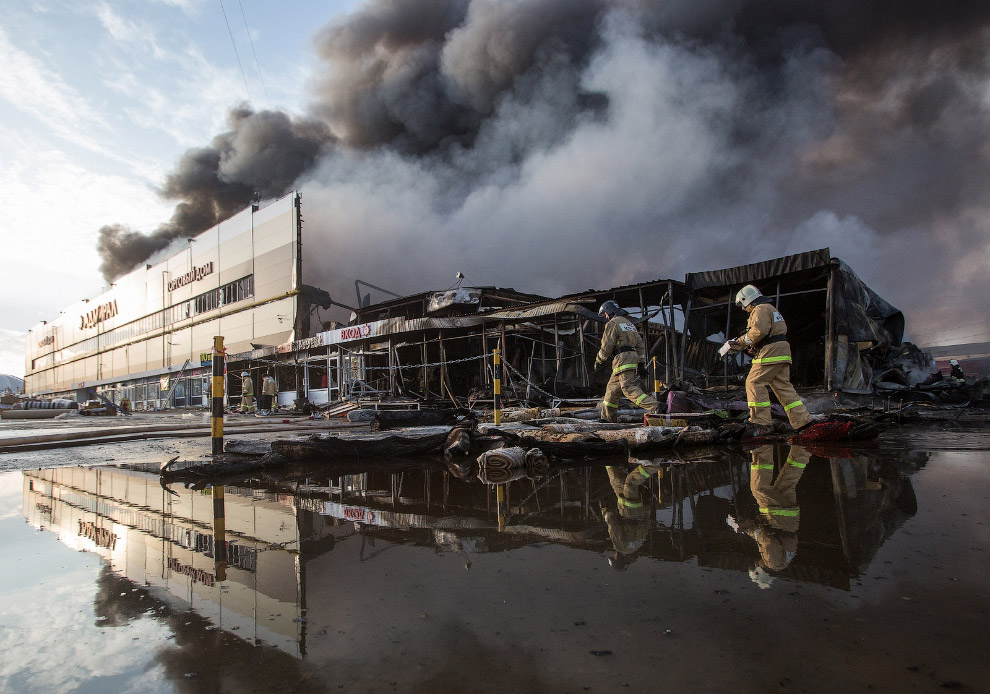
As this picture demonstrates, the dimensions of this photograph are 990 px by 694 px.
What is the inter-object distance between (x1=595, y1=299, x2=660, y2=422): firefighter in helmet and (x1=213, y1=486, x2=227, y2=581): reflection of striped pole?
533 cm

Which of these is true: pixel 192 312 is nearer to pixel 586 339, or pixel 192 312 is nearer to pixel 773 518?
pixel 586 339

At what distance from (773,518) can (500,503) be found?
4.97 ft

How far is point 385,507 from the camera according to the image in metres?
3.12

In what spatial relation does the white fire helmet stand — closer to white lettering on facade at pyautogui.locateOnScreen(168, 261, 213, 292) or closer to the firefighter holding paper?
the firefighter holding paper

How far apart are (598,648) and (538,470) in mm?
3147

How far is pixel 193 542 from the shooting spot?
246 cm

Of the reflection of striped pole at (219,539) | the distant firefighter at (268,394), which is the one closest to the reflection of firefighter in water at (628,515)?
the reflection of striped pole at (219,539)

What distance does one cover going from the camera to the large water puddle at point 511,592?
1224 mm

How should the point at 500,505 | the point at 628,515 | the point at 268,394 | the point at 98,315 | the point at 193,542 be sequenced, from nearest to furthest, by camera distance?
the point at 193,542 < the point at 628,515 < the point at 500,505 < the point at 268,394 < the point at 98,315

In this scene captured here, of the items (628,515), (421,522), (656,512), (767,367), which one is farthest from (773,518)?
(767,367)

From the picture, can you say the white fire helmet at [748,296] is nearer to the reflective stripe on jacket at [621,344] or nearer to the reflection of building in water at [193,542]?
the reflective stripe on jacket at [621,344]

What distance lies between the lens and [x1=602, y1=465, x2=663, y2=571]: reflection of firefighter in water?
2.08 metres

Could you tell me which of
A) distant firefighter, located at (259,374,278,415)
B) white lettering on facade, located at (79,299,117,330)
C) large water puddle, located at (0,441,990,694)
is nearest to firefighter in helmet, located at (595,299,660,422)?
large water puddle, located at (0,441,990,694)

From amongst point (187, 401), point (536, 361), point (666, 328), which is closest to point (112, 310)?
point (187, 401)
